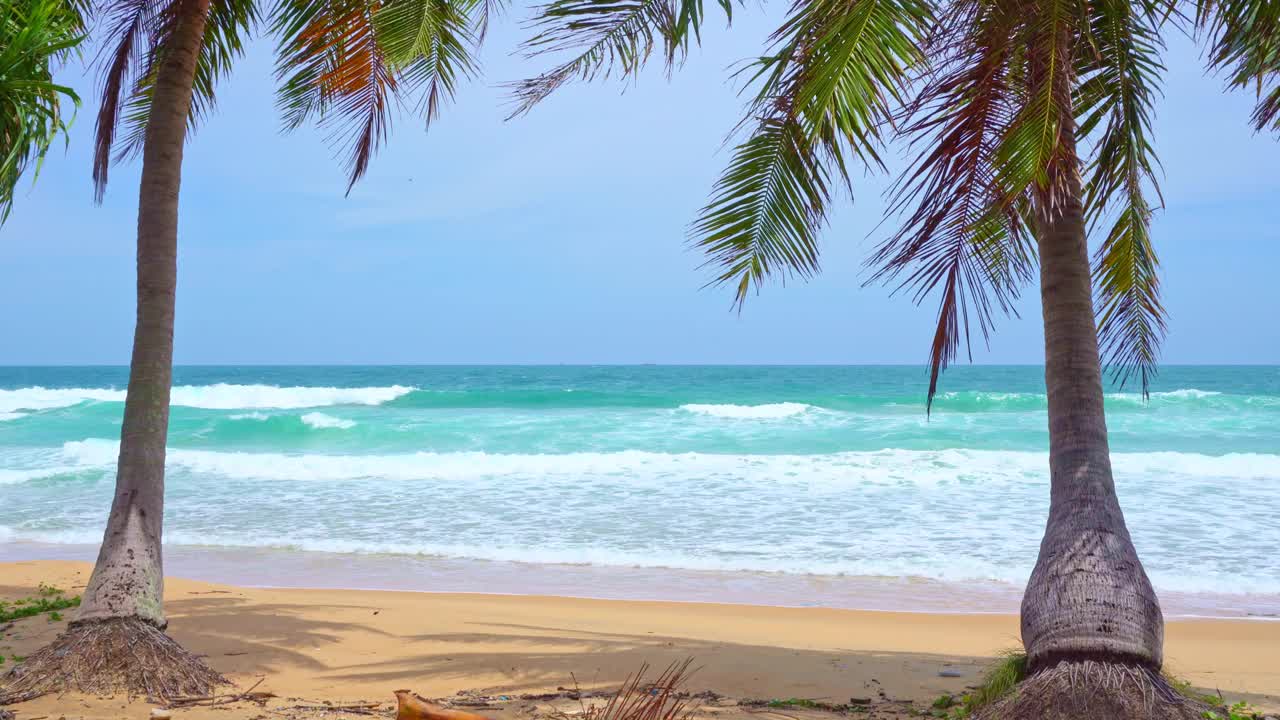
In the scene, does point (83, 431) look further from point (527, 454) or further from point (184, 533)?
point (184, 533)

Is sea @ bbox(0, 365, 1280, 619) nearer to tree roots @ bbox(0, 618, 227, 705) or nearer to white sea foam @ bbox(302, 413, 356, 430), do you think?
white sea foam @ bbox(302, 413, 356, 430)

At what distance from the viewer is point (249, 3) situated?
5.75 meters

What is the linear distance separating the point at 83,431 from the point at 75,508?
600 inches

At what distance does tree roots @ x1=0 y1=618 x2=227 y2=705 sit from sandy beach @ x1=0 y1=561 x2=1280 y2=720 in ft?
0.40

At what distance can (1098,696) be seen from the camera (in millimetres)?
3846

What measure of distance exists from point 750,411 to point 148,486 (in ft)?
90.8

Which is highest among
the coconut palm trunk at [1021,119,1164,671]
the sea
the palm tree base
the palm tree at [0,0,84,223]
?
the palm tree at [0,0,84,223]

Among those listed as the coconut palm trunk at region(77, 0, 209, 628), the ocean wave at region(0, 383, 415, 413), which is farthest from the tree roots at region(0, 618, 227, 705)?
the ocean wave at region(0, 383, 415, 413)

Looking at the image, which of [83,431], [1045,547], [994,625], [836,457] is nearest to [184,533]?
[994,625]

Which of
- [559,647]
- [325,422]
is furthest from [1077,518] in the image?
[325,422]

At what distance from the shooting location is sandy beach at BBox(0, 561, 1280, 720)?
5156mm

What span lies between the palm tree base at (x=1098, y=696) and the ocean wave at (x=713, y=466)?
38.1 feet

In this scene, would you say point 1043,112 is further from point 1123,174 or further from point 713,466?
point 713,466

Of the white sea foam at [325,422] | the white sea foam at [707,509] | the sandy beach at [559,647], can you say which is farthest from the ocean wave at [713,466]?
the sandy beach at [559,647]
